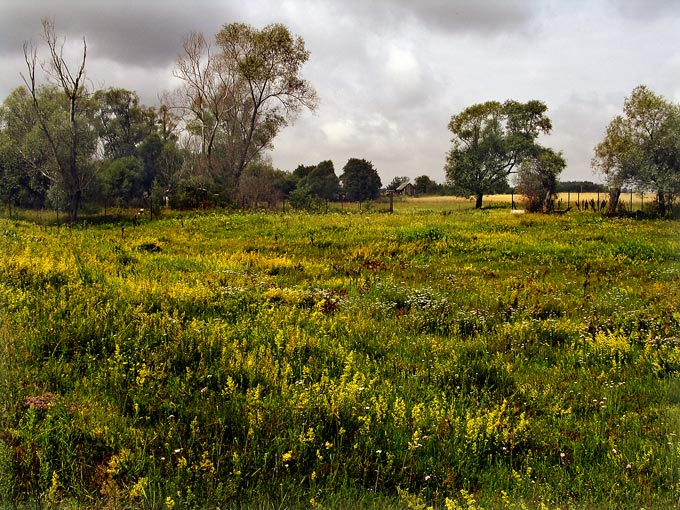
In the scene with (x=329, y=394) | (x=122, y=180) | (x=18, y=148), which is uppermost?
(x=18, y=148)

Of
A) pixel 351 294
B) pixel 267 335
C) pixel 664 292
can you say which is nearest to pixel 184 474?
pixel 267 335

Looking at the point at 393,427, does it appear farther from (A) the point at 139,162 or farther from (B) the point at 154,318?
Result: (A) the point at 139,162

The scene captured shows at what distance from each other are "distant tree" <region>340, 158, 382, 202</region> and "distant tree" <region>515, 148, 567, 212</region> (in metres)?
21.1

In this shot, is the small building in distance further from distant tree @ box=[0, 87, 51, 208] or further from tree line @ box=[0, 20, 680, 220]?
distant tree @ box=[0, 87, 51, 208]

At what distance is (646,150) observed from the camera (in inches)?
1531

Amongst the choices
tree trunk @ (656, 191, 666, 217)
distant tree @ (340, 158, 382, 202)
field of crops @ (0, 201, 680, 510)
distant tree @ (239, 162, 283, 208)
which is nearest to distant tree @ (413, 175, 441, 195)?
distant tree @ (340, 158, 382, 202)

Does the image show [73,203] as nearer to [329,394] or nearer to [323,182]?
[323,182]

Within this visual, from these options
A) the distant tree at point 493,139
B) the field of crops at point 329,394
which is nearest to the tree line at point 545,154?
the distant tree at point 493,139

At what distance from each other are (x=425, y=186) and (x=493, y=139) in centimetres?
2986

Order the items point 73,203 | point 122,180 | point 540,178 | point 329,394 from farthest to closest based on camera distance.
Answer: point 540,178 < point 122,180 < point 73,203 < point 329,394

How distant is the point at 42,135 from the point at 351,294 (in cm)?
3515

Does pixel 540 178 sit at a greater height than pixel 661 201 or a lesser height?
greater

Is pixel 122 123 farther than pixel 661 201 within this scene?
Yes

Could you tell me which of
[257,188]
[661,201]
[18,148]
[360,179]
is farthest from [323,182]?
[661,201]
